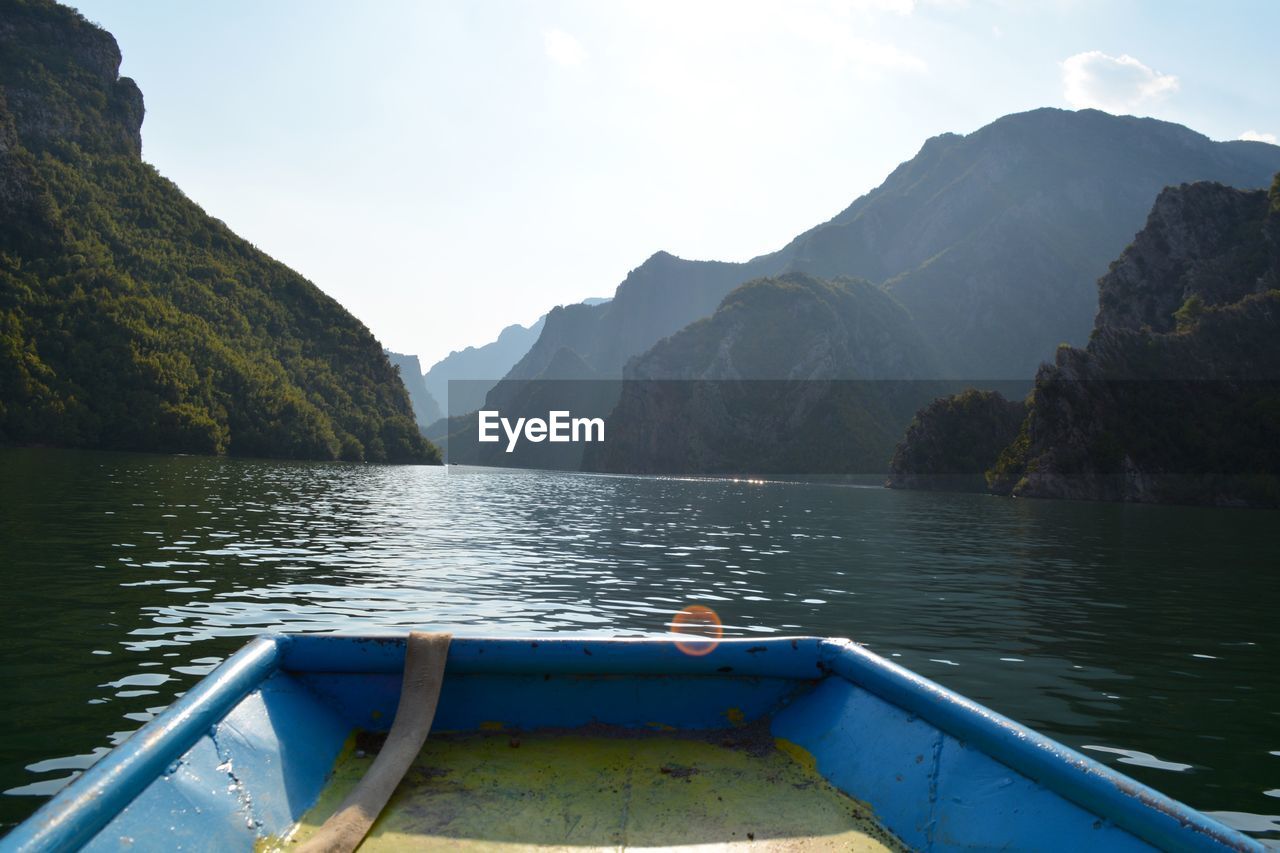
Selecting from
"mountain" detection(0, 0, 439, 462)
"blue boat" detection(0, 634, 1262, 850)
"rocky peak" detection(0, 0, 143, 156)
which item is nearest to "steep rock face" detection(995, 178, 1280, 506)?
"blue boat" detection(0, 634, 1262, 850)

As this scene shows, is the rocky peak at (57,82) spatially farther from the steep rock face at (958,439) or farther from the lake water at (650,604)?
the steep rock face at (958,439)

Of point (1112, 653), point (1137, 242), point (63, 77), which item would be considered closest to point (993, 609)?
point (1112, 653)

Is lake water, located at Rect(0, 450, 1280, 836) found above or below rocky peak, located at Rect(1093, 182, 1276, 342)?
below

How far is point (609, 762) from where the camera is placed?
5500 millimetres

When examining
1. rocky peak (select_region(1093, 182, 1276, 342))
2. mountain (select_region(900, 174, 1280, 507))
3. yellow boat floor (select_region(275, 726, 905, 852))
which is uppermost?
rocky peak (select_region(1093, 182, 1276, 342))

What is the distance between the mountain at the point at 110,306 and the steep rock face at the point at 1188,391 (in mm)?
137175

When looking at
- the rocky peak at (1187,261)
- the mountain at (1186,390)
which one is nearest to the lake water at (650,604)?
the mountain at (1186,390)

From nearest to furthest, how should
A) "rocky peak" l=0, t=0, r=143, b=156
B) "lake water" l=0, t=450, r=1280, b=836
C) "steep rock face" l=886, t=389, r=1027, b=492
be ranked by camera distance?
"lake water" l=0, t=450, r=1280, b=836, "steep rock face" l=886, t=389, r=1027, b=492, "rocky peak" l=0, t=0, r=143, b=156

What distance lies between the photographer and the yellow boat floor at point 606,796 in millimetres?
4531

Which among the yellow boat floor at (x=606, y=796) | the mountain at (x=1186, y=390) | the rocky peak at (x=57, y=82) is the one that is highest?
the rocky peak at (x=57, y=82)

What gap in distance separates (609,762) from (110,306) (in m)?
165

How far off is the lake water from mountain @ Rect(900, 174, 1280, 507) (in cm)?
7180

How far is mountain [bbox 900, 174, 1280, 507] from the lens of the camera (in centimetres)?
9875

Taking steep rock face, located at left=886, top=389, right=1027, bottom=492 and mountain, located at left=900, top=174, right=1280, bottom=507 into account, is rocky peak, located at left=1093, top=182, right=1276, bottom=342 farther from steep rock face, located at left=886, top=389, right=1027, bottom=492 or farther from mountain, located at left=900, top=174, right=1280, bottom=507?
steep rock face, located at left=886, top=389, right=1027, bottom=492
